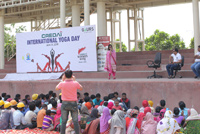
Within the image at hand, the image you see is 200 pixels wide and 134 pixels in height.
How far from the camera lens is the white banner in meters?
16.6

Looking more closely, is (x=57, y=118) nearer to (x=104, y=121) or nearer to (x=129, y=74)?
(x=104, y=121)

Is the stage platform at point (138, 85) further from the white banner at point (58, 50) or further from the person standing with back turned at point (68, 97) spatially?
the person standing with back turned at point (68, 97)

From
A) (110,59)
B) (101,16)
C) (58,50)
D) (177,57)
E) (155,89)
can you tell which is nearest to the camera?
(155,89)

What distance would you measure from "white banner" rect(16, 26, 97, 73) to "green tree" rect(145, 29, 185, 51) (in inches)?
1496

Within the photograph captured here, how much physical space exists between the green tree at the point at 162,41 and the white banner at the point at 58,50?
38.0m

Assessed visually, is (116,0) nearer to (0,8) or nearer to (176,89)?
(0,8)

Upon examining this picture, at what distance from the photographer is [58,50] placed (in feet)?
58.2

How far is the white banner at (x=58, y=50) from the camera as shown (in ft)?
54.6

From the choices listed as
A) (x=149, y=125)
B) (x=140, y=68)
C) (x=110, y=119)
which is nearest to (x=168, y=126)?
(x=149, y=125)

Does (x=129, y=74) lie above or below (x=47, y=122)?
above

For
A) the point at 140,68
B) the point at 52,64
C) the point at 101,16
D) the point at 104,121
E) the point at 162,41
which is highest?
the point at 162,41

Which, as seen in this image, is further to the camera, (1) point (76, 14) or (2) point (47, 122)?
(1) point (76, 14)

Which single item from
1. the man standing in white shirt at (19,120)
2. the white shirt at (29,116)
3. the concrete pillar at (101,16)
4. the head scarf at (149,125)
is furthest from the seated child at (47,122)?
the concrete pillar at (101,16)

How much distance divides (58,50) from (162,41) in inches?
1723
